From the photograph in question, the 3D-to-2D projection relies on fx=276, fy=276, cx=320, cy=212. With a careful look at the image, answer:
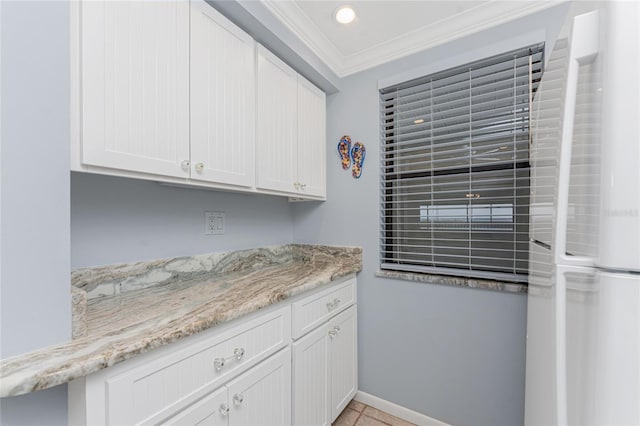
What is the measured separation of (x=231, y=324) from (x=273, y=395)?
0.44m

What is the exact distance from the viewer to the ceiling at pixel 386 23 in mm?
1513

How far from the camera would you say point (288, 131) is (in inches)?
69.2

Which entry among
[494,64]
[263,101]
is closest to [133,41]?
[263,101]

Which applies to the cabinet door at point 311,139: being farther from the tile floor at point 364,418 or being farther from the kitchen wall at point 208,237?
the tile floor at point 364,418

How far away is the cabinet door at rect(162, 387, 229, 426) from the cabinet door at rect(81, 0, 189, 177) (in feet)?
2.79

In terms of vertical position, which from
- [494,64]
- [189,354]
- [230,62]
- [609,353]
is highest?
[494,64]

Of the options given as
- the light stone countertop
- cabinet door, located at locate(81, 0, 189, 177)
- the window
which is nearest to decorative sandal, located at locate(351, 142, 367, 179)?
the window

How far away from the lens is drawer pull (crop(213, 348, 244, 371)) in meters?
0.99

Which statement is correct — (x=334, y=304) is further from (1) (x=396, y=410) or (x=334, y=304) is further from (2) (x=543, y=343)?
(2) (x=543, y=343)

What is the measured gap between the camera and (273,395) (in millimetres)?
1229

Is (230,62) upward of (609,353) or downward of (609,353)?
upward

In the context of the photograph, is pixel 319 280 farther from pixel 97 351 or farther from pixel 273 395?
pixel 97 351

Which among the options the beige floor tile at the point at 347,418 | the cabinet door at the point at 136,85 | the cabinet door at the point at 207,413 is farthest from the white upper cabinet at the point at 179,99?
the beige floor tile at the point at 347,418

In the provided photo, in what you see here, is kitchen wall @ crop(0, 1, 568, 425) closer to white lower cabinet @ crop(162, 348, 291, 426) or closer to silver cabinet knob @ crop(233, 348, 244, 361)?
white lower cabinet @ crop(162, 348, 291, 426)
